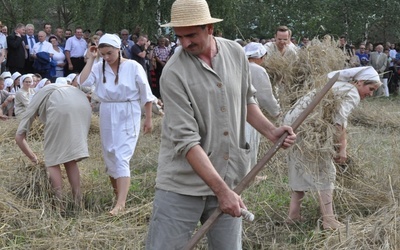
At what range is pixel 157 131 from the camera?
992 centimetres

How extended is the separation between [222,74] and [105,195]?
3.28 metres

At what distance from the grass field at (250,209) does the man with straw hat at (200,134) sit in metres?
1.30

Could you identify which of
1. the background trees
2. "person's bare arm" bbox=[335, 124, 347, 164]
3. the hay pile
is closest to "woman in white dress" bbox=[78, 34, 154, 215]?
the hay pile

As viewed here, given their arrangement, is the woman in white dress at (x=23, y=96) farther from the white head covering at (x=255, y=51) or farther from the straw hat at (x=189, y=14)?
the straw hat at (x=189, y=14)

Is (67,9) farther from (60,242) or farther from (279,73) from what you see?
(60,242)

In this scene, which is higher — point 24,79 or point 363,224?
point 363,224

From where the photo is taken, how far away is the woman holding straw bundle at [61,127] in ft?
19.8

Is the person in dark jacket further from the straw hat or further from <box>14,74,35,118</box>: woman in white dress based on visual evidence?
the straw hat

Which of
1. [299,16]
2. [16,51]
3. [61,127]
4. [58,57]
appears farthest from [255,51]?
[299,16]

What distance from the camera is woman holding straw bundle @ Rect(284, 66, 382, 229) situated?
17.9 feet

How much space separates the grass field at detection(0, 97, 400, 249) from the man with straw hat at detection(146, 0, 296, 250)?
1304 millimetres

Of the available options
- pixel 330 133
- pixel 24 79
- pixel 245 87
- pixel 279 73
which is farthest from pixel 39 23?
pixel 245 87

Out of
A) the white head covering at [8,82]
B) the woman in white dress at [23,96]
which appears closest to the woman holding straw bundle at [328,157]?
the woman in white dress at [23,96]

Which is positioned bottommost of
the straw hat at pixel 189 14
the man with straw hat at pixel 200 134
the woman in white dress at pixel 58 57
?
the woman in white dress at pixel 58 57
